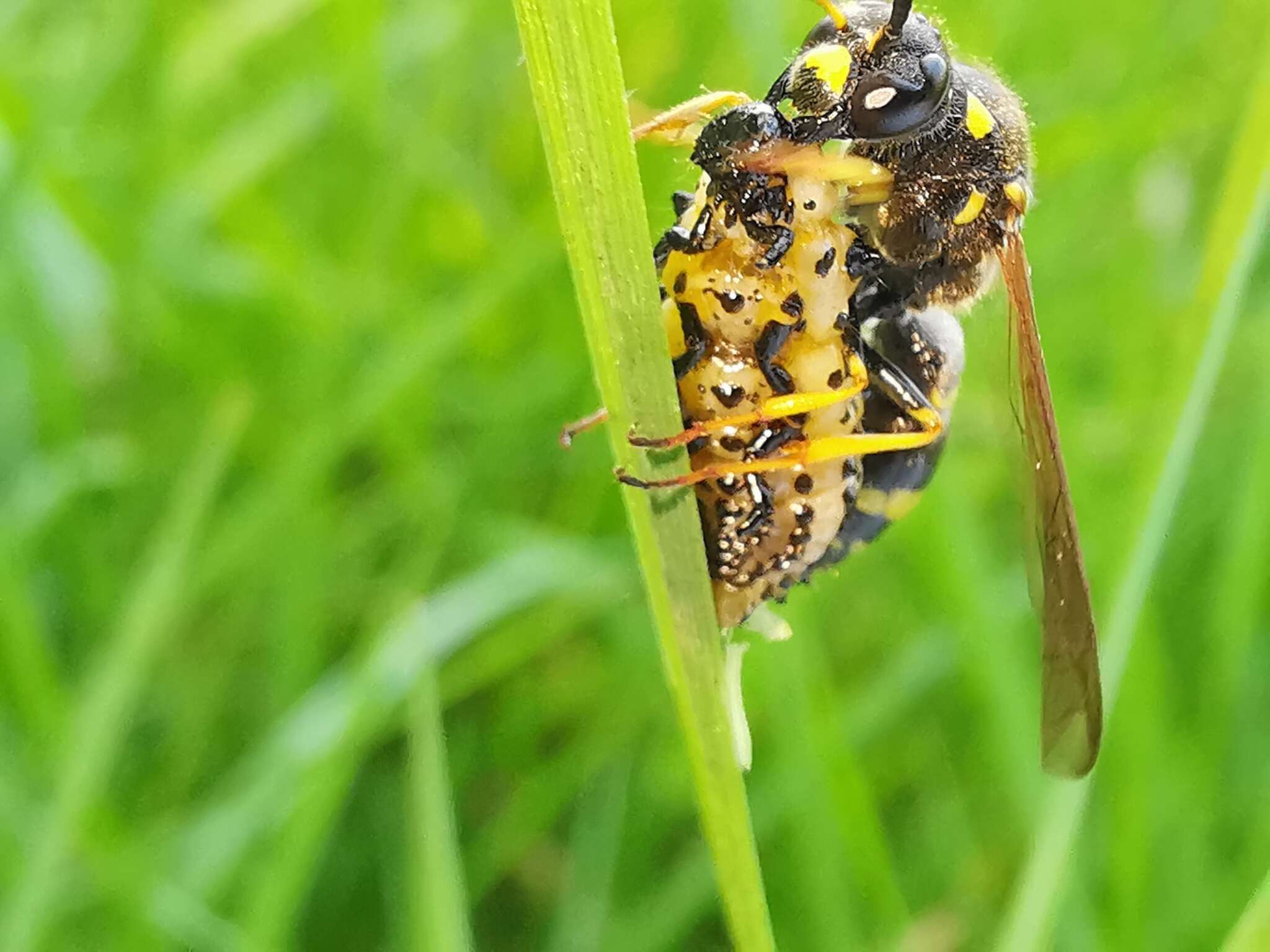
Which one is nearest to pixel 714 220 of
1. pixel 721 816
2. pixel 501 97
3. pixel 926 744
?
pixel 721 816

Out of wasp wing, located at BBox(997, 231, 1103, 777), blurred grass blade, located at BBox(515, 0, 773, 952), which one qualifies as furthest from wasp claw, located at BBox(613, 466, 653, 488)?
wasp wing, located at BBox(997, 231, 1103, 777)

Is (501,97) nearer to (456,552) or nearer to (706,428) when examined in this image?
(456,552)

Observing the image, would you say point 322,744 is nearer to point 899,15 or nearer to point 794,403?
point 794,403

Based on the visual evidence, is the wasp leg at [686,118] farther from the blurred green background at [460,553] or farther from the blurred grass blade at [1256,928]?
the blurred grass blade at [1256,928]

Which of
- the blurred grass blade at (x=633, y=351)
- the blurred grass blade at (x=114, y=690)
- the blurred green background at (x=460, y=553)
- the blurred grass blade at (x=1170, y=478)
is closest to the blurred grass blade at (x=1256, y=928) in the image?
the blurred grass blade at (x=1170, y=478)

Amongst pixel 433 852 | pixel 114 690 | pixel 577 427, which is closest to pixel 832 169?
pixel 577 427

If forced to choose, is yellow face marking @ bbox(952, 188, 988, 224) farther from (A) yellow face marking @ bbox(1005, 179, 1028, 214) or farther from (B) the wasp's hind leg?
(B) the wasp's hind leg
